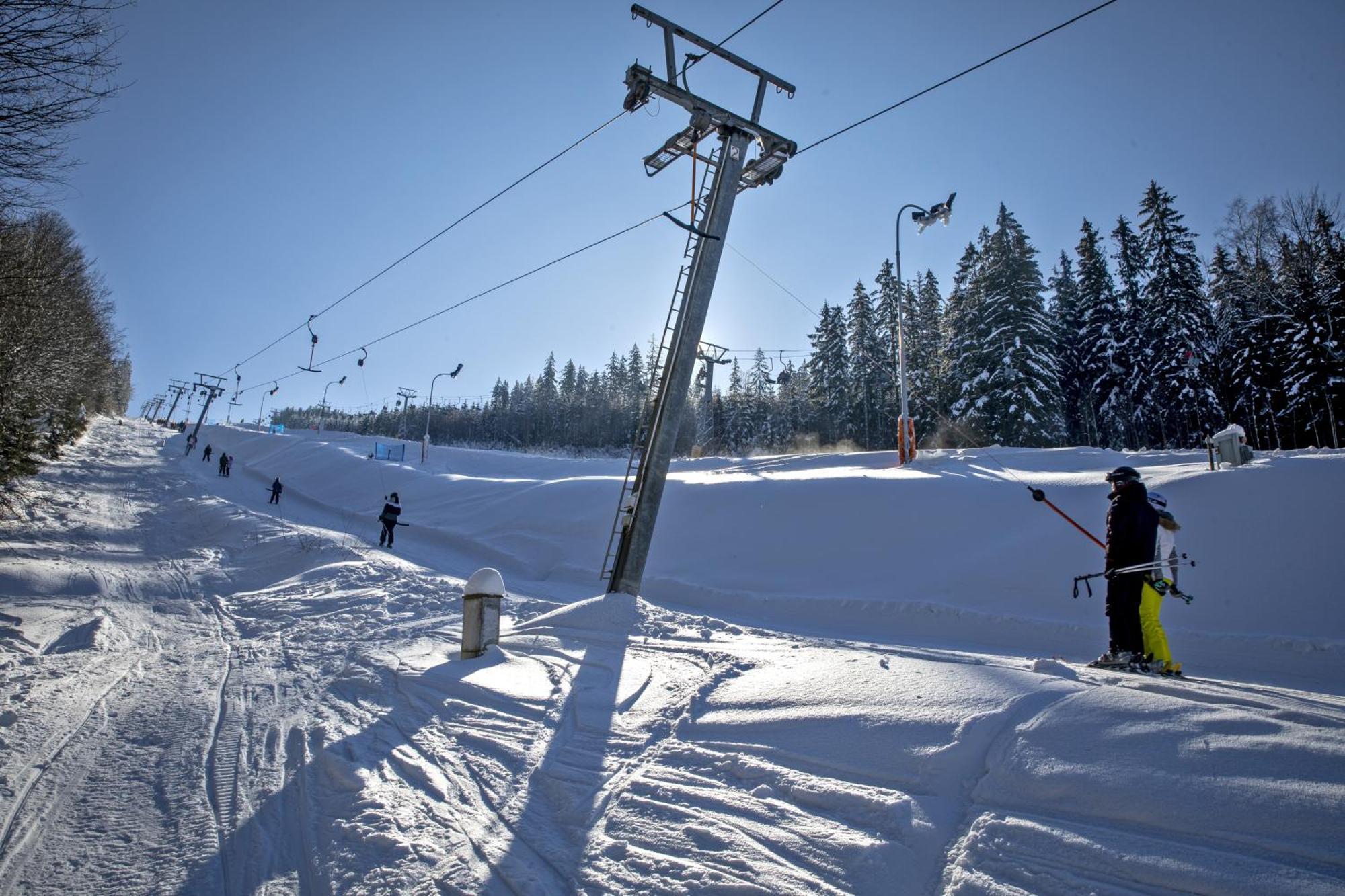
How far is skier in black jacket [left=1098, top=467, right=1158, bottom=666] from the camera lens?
17.2 feet

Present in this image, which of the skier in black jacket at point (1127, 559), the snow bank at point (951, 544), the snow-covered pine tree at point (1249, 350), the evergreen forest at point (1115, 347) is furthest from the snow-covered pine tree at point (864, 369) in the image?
the skier in black jacket at point (1127, 559)

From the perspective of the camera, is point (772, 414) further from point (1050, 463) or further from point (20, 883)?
point (20, 883)

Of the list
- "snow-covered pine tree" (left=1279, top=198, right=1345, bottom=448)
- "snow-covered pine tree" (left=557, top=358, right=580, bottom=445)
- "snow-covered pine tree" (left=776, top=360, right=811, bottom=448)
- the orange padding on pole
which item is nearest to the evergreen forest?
"snow-covered pine tree" (left=1279, top=198, right=1345, bottom=448)

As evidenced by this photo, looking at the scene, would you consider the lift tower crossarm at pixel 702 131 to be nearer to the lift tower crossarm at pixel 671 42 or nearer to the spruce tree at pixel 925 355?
the lift tower crossarm at pixel 671 42

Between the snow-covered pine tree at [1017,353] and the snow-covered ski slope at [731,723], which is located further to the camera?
the snow-covered pine tree at [1017,353]

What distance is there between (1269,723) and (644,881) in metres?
3.23

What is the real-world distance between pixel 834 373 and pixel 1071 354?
53.1ft

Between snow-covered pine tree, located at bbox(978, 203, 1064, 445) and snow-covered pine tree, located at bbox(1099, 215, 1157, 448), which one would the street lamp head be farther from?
snow-covered pine tree, located at bbox(1099, 215, 1157, 448)

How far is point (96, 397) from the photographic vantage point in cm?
5447

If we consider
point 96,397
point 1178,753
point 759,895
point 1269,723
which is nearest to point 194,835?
point 759,895

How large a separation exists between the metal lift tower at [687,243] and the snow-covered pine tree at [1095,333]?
3526 centimetres

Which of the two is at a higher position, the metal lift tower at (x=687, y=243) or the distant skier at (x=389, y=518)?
the metal lift tower at (x=687, y=243)

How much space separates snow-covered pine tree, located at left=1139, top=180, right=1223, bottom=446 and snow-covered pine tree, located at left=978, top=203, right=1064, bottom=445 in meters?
6.44

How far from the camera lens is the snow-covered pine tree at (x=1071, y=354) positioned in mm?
38844
